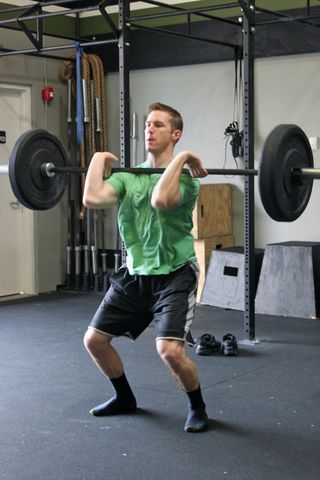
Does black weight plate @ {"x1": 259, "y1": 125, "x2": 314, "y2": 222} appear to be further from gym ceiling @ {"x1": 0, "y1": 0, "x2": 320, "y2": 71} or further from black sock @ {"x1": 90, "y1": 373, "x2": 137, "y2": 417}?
gym ceiling @ {"x1": 0, "y1": 0, "x2": 320, "y2": 71}

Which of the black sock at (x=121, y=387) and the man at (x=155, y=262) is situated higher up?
the man at (x=155, y=262)

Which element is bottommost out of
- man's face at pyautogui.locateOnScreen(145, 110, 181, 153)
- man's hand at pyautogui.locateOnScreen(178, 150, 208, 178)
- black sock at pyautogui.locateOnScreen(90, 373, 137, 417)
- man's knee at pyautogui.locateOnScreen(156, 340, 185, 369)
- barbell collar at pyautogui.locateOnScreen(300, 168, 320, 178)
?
black sock at pyautogui.locateOnScreen(90, 373, 137, 417)

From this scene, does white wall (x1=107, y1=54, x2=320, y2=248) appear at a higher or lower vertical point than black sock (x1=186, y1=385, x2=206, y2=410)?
higher

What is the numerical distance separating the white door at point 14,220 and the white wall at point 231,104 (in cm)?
97

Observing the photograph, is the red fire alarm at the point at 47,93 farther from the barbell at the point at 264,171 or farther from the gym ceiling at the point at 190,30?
the barbell at the point at 264,171

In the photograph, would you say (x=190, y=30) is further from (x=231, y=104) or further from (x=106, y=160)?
(x=106, y=160)

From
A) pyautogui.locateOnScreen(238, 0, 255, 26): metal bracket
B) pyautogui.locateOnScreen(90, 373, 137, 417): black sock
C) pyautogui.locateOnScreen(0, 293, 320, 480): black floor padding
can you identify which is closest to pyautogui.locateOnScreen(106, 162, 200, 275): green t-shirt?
pyautogui.locateOnScreen(90, 373, 137, 417): black sock

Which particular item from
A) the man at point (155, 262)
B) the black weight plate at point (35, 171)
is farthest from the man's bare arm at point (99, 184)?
the black weight plate at point (35, 171)

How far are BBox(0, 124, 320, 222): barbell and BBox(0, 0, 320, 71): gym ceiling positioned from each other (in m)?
2.51

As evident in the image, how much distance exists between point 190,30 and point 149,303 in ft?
13.8

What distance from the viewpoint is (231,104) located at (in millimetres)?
7008

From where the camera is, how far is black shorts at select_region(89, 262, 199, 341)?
3.27 meters

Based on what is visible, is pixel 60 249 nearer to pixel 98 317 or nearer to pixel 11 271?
pixel 11 271

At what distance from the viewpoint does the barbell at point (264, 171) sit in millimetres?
3066
